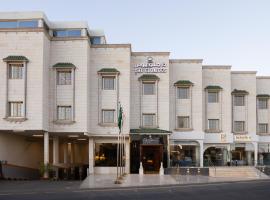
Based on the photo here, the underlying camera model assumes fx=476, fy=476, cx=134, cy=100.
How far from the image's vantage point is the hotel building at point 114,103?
4219 cm

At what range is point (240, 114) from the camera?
54.9m

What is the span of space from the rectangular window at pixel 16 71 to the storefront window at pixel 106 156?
37.6 feet

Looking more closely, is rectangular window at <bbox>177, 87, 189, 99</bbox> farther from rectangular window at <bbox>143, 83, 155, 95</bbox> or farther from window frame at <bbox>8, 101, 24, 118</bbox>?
window frame at <bbox>8, 101, 24, 118</bbox>

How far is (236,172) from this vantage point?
46750 millimetres

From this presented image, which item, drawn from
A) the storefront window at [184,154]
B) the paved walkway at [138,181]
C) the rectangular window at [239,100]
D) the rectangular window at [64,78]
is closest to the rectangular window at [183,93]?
the storefront window at [184,154]

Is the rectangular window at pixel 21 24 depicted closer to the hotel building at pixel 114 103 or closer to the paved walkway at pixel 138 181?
the hotel building at pixel 114 103

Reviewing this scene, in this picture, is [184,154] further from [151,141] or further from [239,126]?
[239,126]

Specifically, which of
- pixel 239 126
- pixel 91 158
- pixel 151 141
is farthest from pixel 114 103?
pixel 239 126

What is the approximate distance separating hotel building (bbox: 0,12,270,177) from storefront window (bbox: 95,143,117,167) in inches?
4.0

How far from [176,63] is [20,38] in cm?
1745

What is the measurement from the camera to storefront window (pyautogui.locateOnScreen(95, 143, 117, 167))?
159ft

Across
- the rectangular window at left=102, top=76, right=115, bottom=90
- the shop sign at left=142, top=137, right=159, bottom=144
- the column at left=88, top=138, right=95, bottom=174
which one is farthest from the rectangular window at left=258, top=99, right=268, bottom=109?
the column at left=88, top=138, right=95, bottom=174

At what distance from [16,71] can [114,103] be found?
1039cm

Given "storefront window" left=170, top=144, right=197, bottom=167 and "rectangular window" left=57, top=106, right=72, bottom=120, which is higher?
"rectangular window" left=57, top=106, right=72, bottom=120
